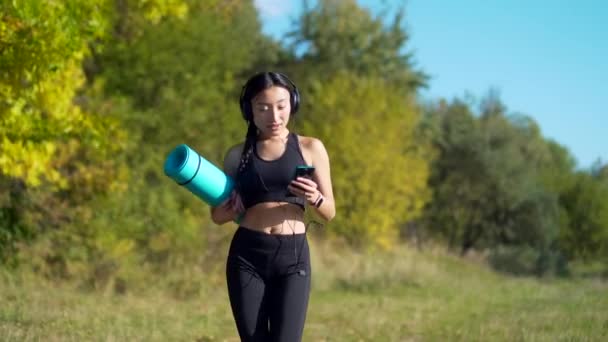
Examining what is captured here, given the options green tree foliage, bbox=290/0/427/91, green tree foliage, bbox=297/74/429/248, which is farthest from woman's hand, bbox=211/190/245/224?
green tree foliage, bbox=290/0/427/91

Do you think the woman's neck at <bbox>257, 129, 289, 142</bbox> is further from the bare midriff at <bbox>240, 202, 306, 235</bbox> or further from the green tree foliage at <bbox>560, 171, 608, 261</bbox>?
the green tree foliage at <bbox>560, 171, 608, 261</bbox>

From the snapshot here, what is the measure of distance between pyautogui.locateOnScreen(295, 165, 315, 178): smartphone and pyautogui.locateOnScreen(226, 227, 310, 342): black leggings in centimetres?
32

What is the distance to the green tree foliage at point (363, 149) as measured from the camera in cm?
2191

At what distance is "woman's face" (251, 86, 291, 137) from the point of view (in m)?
3.77

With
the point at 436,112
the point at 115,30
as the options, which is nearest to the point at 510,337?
the point at 115,30

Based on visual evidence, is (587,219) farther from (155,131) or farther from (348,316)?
(348,316)

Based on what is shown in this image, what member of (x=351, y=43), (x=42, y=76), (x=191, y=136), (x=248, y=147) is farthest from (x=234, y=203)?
(x=351, y=43)

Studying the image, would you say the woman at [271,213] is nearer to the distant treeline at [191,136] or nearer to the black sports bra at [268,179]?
the black sports bra at [268,179]

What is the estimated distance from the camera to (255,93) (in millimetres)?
3793

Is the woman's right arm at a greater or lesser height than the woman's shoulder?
lesser

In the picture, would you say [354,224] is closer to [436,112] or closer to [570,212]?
[436,112]

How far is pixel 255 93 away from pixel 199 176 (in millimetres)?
526

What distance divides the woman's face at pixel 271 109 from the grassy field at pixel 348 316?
2817mm

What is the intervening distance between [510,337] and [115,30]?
10128 mm
